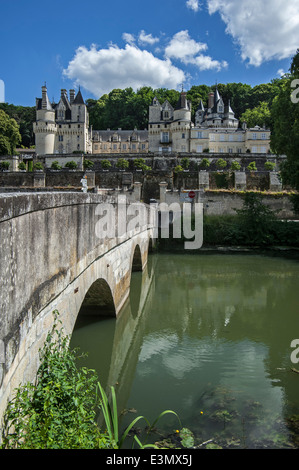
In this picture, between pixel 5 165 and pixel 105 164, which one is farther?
pixel 5 165

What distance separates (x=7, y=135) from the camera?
180 ft

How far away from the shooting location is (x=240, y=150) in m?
60.9

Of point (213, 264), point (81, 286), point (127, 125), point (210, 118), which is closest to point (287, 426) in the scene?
point (81, 286)

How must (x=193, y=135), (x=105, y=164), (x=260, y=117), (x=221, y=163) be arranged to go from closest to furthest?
(x=221, y=163), (x=105, y=164), (x=193, y=135), (x=260, y=117)

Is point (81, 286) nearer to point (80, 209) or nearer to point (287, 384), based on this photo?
point (80, 209)

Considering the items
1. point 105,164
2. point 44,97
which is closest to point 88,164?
point 105,164

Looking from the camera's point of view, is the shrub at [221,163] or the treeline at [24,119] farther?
the treeline at [24,119]

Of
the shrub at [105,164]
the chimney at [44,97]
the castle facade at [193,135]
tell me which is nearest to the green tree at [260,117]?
the castle facade at [193,135]

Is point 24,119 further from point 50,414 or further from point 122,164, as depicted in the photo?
point 50,414

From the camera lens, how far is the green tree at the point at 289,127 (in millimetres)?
23672

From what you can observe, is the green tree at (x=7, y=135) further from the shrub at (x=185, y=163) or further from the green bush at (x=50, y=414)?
the green bush at (x=50, y=414)

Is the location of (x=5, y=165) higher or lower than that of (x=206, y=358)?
higher

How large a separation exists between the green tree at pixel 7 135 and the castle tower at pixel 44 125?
4.56 meters

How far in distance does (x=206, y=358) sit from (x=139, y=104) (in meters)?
72.8
